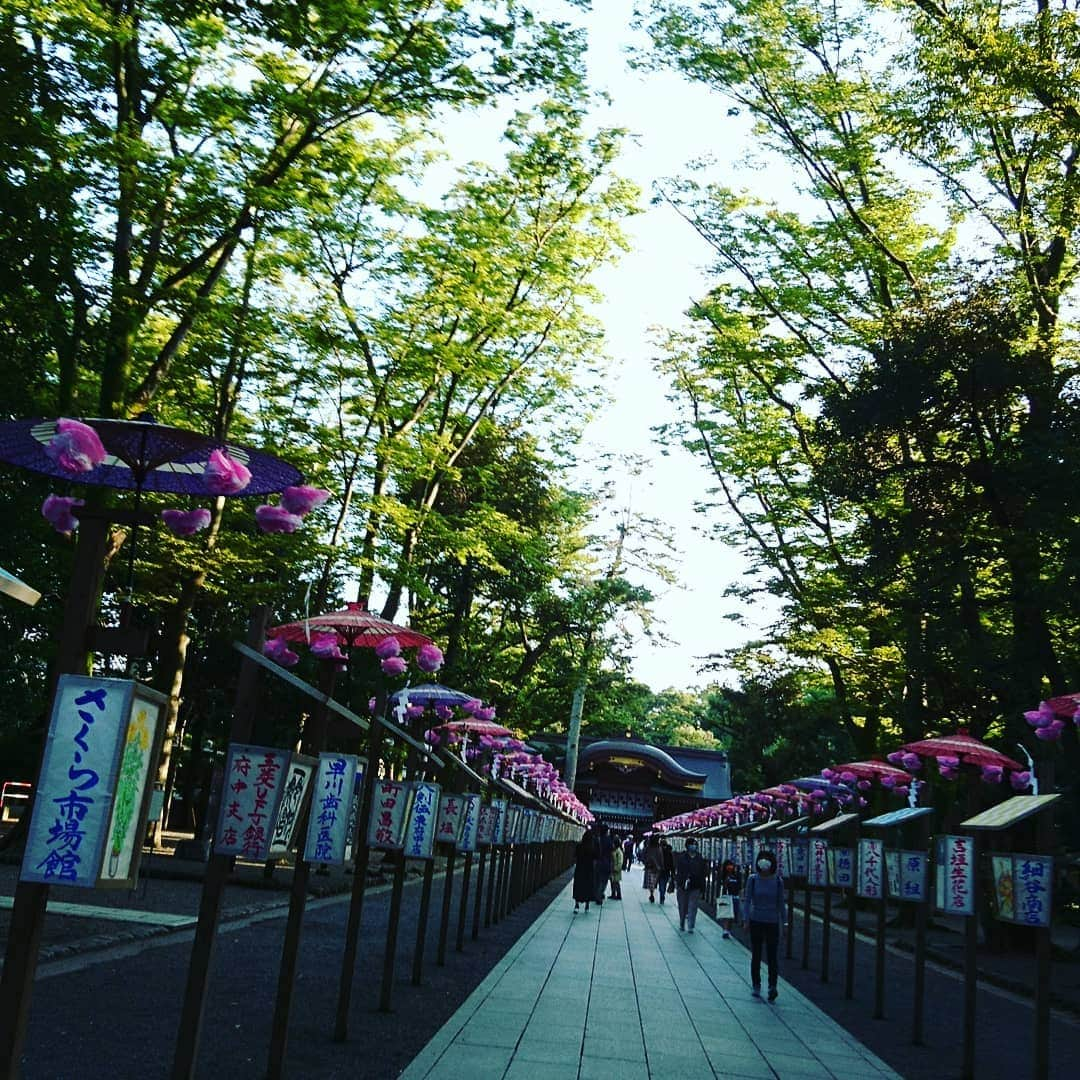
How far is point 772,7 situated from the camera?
20.2 metres

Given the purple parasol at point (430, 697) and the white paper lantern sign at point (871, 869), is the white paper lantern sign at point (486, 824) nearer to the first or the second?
the purple parasol at point (430, 697)

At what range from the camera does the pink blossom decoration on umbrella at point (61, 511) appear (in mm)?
4703

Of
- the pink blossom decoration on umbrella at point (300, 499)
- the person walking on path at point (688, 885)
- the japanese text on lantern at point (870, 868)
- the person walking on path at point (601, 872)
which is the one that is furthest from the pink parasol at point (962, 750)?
the person walking on path at point (601, 872)

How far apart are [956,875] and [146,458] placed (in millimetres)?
7250

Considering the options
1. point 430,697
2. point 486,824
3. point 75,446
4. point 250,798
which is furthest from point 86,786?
point 430,697

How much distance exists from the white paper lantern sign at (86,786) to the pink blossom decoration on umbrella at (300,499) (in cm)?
124

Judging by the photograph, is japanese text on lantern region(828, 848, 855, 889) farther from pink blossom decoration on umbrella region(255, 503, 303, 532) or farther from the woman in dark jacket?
pink blossom decoration on umbrella region(255, 503, 303, 532)

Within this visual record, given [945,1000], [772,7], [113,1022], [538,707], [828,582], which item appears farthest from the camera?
[538,707]

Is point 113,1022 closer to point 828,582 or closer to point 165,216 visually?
point 165,216

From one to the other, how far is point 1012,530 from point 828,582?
7593 mm

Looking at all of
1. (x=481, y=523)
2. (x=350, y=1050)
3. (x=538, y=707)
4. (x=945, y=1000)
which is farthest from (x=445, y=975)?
(x=538, y=707)

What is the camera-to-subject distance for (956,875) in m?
9.26

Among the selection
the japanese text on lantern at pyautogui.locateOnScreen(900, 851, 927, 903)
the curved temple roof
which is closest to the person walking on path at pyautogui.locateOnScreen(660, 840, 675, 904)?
the curved temple roof

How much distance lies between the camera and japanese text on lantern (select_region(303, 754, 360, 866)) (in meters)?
6.98
